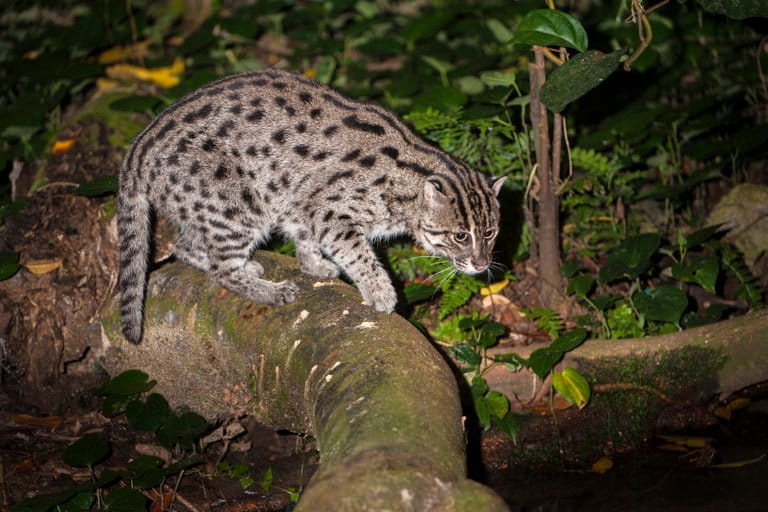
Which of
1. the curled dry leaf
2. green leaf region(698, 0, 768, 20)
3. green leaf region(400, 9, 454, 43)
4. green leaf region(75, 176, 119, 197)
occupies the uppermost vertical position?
green leaf region(698, 0, 768, 20)

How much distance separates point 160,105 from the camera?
7816 mm

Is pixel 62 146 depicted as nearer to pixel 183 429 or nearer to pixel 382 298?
pixel 183 429

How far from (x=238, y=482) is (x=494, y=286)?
2.48 m

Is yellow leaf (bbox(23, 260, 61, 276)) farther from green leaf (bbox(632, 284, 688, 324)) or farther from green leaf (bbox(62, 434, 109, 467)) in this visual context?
green leaf (bbox(632, 284, 688, 324))

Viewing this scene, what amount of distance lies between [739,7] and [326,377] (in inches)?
121

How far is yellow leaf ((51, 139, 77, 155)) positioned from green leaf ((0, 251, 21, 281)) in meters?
1.35

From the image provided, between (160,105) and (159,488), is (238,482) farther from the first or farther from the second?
(160,105)

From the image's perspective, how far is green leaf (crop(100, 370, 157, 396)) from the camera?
18.0 feet

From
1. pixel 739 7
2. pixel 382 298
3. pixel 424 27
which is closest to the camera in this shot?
pixel 739 7

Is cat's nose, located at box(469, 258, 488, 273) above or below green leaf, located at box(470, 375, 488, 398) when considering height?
above

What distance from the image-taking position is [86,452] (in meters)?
5.04

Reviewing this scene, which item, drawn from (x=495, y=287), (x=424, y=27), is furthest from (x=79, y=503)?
(x=424, y=27)

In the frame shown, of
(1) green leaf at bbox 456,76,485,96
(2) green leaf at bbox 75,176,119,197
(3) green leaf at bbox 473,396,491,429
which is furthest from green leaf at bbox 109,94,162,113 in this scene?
(3) green leaf at bbox 473,396,491,429

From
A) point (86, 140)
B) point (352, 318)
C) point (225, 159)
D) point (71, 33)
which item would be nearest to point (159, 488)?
point (352, 318)
